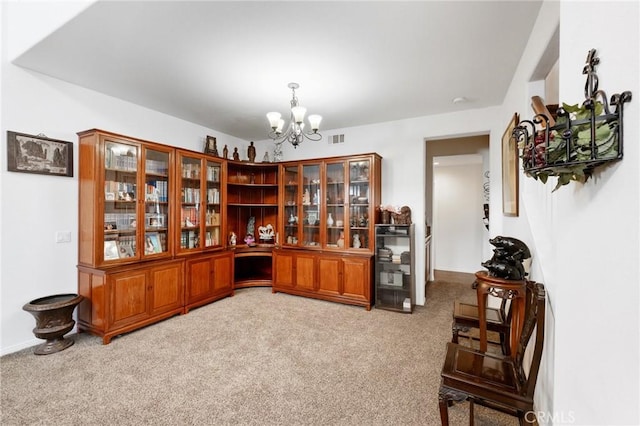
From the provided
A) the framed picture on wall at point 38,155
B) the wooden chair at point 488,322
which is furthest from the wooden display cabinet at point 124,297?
the wooden chair at point 488,322

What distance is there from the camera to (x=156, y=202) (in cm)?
353

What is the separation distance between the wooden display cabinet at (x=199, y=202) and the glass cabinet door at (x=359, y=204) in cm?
201

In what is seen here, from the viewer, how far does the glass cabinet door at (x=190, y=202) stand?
12.5 ft

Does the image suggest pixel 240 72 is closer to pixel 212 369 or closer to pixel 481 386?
pixel 212 369

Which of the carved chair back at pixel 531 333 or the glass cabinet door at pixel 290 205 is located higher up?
the glass cabinet door at pixel 290 205

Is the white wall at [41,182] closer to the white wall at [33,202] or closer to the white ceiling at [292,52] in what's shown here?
the white wall at [33,202]

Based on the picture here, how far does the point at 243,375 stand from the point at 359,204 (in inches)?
106

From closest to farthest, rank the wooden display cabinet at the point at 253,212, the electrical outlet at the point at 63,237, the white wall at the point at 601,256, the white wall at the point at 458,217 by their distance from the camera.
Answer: the white wall at the point at 601,256
the electrical outlet at the point at 63,237
the wooden display cabinet at the point at 253,212
the white wall at the point at 458,217

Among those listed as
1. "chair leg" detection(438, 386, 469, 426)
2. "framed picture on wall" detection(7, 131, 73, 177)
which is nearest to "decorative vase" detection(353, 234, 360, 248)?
"chair leg" detection(438, 386, 469, 426)

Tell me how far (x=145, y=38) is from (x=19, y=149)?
1778mm

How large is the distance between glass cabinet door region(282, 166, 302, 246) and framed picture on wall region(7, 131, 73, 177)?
278 centimetres

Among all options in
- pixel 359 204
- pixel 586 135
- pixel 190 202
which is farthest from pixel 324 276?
pixel 586 135

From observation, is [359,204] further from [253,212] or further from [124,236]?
[124,236]

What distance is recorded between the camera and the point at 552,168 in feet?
2.81
